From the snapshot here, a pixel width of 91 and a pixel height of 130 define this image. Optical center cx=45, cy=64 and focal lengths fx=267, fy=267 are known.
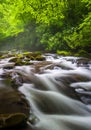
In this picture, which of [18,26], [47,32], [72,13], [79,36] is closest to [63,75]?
[79,36]

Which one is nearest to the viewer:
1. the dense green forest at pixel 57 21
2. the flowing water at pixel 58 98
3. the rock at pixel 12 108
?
the rock at pixel 12 108

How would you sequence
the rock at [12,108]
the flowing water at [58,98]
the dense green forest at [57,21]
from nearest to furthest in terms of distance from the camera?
the rock at [12,108] → the flowing water at [58,98] → the dense green forest at [57,21]

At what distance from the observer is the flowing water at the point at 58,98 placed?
4.84 metres

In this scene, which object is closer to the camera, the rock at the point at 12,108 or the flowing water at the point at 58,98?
the rock at the point at 12,108

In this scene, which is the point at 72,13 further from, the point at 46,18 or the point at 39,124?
the point at 39,124

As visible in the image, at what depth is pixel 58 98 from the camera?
237 inches

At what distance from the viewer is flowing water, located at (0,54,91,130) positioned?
4844 mm

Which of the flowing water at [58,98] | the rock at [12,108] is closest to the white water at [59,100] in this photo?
the flowing water at [58,98]

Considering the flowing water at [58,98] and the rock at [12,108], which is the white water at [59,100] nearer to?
the flowing water at [58,98]

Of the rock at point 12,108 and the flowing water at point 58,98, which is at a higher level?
the rock at point 12,108

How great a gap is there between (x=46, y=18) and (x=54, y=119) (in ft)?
36.7

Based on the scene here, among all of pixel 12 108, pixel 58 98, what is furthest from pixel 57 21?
pixel 12 108

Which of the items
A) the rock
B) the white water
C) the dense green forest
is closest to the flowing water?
the white water

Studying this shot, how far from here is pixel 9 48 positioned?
79.7ft
